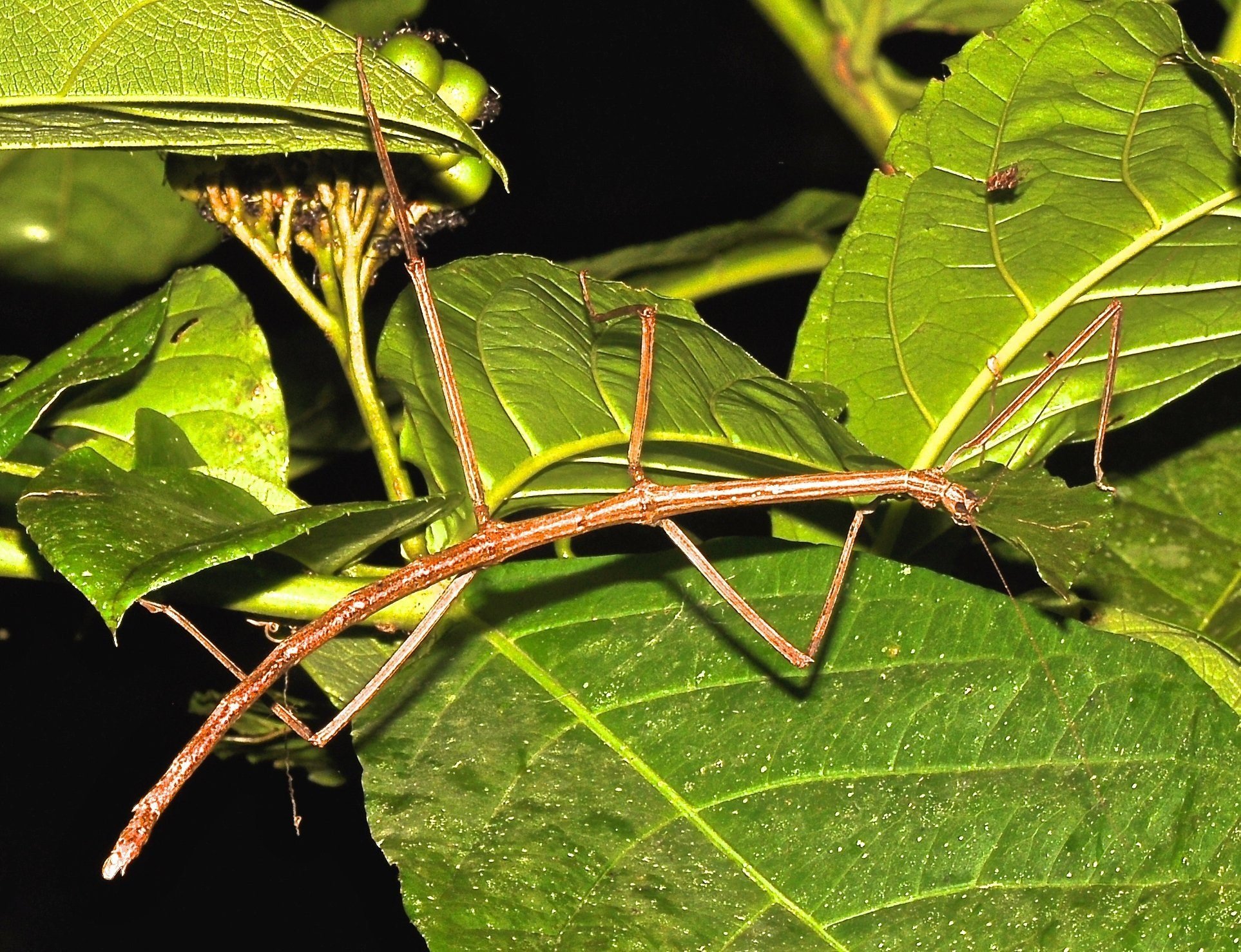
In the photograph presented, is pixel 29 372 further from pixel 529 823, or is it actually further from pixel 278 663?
pixel 529 823

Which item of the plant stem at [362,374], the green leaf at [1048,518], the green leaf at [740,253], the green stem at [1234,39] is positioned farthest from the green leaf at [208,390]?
the green stem at [1234,39]

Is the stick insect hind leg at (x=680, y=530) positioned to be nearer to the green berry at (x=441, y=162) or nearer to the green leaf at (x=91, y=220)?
the green berry at (x=441, y=162)

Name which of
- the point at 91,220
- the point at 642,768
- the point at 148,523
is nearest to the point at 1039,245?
the point at 642,768

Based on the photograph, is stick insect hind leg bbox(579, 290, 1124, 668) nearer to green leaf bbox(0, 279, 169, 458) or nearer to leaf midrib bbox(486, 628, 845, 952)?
leaf midrib bbox(486, 628, 845, 952)

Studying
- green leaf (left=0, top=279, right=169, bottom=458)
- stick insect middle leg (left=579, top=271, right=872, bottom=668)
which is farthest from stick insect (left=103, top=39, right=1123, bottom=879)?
green leaf (left=0, top=279, right=169, bottom=458)

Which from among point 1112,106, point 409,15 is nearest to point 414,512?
point 1112,106
